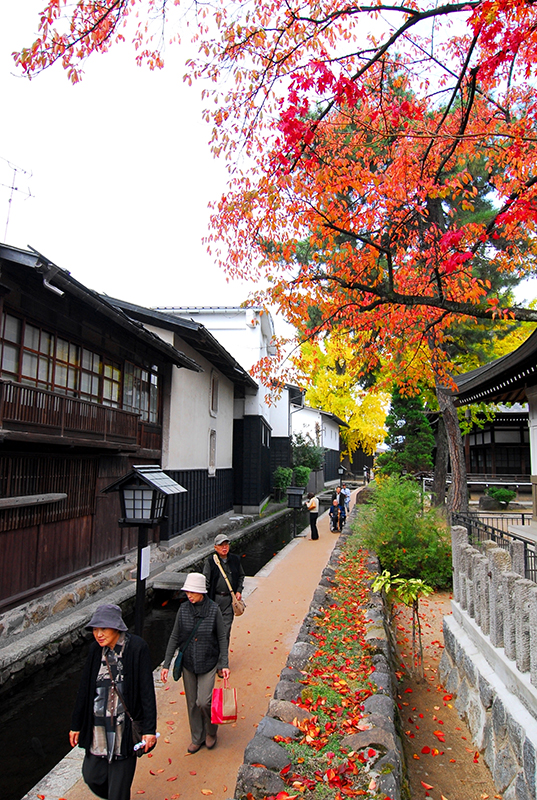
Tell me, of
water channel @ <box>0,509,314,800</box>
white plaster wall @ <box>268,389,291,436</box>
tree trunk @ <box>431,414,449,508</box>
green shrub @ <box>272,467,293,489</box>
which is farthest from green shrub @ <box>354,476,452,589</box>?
white plaster wall @ <box>268,389,291,436</box>

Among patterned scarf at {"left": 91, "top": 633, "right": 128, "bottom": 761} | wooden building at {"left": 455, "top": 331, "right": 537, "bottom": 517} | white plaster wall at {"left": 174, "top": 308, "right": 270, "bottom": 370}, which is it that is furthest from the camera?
white plaster wall at {"left": 174, "top": 308, "right": 270, "bottom": 370}

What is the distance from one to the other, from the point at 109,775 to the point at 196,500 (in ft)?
45.6

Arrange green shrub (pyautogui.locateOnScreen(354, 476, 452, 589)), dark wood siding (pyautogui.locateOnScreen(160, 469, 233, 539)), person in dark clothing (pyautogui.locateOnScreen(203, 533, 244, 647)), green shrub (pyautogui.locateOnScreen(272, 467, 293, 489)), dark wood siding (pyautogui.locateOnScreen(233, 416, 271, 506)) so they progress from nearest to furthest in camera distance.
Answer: person in dark clothing (pyautogui.locateOnScreen(203, 533, 244, 647)), green shrub (pyautogui.locateOnScreen(354, 476, 452, 589)), dark wood siding (pyautogui.locateOnScreen(160, 469, 233, 539)), dark wood siding (pyautogui.locateOnScreen(233, 416, 271, 506)), green shrub (pyautogui.locateOnScreen(272, 467, 293, 489))

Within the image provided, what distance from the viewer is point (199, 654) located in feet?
15.4

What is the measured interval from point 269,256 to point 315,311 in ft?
37.3

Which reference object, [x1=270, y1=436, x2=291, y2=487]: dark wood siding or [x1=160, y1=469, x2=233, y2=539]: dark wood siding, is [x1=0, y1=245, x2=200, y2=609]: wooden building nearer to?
[x1=160, y1=469, x2=233, y2=539]: dark wood siding

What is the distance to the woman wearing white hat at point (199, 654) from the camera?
4.69 metres

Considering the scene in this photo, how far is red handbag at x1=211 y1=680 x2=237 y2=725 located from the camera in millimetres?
4480

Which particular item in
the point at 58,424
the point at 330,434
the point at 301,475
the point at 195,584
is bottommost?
the point at 195,584

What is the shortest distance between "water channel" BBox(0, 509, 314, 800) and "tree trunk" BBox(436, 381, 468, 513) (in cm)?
940

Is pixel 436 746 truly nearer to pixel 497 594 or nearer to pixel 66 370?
pixel 497 594

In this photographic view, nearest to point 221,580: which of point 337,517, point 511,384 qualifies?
point 511,384

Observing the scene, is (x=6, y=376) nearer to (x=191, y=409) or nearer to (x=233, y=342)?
(x=191, y=409)

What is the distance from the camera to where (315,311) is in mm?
19922
